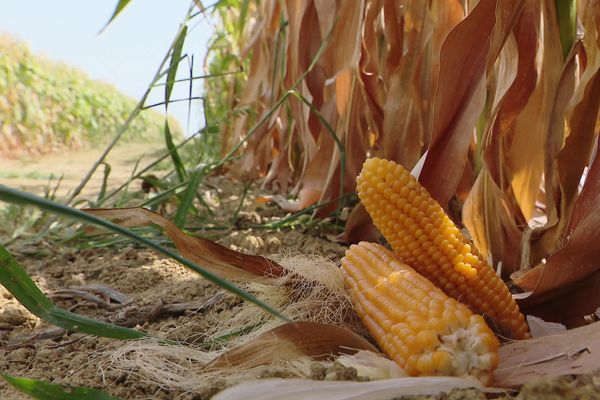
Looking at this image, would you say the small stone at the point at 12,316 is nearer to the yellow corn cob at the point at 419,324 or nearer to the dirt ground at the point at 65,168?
the yellow corn cob at the point at 419,324

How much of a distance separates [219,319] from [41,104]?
12.4 m

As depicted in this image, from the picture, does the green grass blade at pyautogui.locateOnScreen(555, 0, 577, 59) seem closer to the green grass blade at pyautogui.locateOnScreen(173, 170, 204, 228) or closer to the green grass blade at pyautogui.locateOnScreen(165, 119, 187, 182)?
the green grass blade at pyautogui.locateOnScreen(173, 170, 204, 228)

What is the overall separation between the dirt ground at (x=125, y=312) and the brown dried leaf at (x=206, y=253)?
9 cm

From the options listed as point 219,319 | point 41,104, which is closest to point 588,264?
point 219,319

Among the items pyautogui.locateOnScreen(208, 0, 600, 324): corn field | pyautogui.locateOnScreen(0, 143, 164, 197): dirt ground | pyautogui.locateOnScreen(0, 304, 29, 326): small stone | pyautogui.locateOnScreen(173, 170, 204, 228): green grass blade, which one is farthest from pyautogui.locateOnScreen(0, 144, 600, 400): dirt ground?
pyautogui.locateOnScreen(0, 143, 164, 197): dirt ground

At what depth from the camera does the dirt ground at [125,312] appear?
1030 mm

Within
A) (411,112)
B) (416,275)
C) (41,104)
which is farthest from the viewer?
(41,104)

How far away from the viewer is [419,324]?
3.20 ft

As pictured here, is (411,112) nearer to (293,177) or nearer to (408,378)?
(408,378)

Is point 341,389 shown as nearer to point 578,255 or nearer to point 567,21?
point 578,255

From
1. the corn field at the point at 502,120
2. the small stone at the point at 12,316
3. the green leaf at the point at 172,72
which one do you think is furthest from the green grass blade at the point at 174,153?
the small stone at the point at 12,316

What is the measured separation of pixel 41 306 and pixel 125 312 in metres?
0.40

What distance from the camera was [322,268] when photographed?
1.32 metres

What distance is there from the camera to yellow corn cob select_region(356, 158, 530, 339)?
1.17 meters
